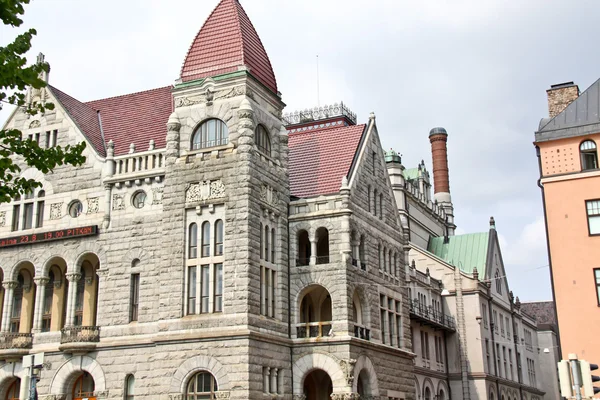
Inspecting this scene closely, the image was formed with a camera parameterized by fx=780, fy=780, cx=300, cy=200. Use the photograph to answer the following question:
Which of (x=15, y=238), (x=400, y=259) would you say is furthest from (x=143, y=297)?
(x=400, y=259)

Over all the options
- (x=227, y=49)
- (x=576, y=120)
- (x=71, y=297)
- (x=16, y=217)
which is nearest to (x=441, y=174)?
(x=227, y=49)

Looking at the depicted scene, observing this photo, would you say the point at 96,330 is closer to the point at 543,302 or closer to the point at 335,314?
the point at 335,314

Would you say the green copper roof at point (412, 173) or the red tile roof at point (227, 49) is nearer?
the red tile roof at point (227, 49)

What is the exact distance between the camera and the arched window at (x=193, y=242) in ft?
122

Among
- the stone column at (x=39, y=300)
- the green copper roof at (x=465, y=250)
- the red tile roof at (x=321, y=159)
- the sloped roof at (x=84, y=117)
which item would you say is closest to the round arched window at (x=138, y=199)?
the sloped roof at (x=84, y=117)

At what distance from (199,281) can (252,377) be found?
5187 mm

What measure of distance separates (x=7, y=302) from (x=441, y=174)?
52606 mm

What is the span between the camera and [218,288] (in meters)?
36.2

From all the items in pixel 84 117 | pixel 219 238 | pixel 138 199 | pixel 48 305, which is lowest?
pixel 48 305

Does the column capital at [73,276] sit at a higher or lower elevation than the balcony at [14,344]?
higher

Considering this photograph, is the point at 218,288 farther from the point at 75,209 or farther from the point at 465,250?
the point at 465,250

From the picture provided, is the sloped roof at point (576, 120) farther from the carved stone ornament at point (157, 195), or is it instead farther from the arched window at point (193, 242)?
the carved stone ornament at point (157, 195)

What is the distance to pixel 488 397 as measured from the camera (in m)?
61.7

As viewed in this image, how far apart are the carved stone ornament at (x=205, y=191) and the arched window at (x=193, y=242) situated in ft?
4.45
